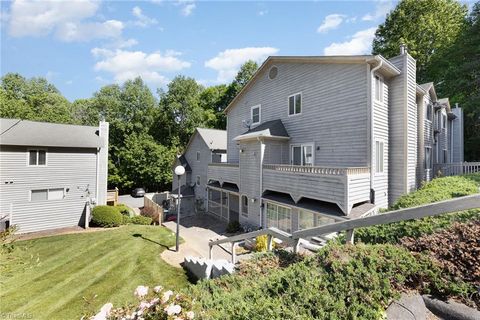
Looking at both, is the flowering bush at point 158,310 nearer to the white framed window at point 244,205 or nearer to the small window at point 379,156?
the small window at point 379,156

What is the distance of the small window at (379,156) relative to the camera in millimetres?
11703

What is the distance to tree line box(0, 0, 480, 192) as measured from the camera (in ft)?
79.1

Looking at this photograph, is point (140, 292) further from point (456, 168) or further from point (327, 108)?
point (456, 168)

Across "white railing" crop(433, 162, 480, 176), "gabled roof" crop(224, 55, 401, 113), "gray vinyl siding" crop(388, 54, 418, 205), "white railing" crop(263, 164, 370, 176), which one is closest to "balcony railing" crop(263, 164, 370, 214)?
"white railing" crop(263, 164, 370, 176)

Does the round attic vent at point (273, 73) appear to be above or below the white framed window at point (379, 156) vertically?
above

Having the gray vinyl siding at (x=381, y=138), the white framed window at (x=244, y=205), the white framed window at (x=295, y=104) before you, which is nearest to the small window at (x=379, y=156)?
the gray vinyl siding at (x=381, y=138)

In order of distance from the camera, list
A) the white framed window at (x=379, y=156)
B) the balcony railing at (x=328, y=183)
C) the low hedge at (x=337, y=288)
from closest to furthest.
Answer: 1. the low hedge at (x=337, y=288)
2. the balcony railing at (x=328, y=183)
3. the white framed window at (x=379, y=156)

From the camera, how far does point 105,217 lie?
17500 millimetres

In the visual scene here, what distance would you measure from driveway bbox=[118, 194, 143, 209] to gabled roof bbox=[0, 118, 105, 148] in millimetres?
10339

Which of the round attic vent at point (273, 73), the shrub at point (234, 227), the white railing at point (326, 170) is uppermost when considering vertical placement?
the round attic vent at point (273, 73)

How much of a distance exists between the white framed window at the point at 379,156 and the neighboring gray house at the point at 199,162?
570 inches

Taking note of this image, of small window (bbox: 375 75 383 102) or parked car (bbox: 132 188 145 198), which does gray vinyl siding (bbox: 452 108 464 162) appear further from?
parked car (bbox: 132 188 145 198)

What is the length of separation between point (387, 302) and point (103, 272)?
10.9 metres

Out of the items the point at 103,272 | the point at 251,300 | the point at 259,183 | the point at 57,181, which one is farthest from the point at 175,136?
the point at 251,300
